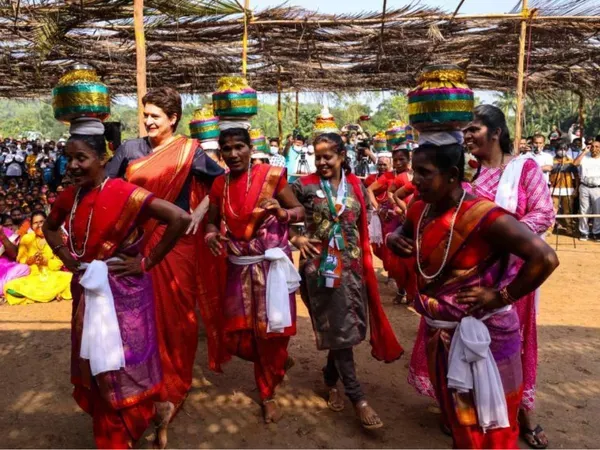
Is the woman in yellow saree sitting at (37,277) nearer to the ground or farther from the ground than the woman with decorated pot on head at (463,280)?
nearer to the ground

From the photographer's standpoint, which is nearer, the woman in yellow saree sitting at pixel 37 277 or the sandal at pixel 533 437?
the sandal at pixel 533 437

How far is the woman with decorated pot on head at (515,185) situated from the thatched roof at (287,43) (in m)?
4.13

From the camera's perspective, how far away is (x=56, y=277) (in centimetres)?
651

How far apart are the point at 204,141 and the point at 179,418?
11.1ft

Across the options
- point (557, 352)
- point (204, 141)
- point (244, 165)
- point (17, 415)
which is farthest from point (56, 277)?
point (557, 352)

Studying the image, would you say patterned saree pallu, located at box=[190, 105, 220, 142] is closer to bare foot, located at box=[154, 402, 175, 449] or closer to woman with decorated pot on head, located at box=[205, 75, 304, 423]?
woman with decorated pot on head, located at box=[205, 75, 304, 423]

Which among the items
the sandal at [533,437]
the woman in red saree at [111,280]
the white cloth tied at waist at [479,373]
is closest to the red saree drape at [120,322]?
the woman in red saree at [111,280]

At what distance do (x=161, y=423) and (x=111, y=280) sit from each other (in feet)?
3.70

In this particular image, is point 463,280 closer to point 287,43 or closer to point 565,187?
point 287,43

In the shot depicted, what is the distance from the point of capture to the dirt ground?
3150 mm

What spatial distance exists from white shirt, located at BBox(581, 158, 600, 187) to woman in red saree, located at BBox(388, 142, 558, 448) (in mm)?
9362

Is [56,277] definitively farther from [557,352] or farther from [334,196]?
[557,352]

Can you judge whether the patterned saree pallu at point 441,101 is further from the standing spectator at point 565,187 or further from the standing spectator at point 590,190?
the standing spectator at point 565,187

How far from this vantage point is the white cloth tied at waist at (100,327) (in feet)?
7.59
